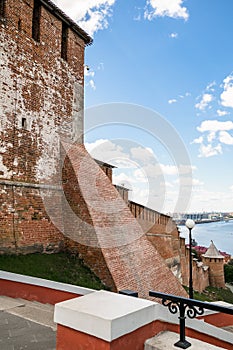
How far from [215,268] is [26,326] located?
74.4 feet

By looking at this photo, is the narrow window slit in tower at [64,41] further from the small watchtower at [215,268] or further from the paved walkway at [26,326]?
the small watchtower at [215,268]

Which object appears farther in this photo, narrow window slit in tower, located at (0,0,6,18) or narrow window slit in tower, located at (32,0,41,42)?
narrow window slit in tower, located at (32,0,41,42)

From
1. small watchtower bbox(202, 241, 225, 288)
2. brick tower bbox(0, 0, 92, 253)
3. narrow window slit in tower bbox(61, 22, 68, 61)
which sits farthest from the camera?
small watchtower bbox(202, 241, 225, 288)

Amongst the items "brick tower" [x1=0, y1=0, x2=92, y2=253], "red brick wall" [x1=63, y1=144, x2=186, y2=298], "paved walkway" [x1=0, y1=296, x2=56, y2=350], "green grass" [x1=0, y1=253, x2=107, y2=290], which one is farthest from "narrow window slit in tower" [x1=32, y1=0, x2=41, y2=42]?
"paved walkway" [x1=0, y1=296, x2=56, y2=350]

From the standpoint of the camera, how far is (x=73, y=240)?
303 inches

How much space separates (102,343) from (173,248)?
52.2 ft

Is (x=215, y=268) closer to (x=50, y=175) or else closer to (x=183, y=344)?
(x=50, y=175)

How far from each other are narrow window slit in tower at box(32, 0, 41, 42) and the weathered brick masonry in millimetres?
27

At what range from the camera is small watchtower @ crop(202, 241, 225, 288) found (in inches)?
918

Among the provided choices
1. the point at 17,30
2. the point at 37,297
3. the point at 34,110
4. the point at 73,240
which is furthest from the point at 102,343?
the point at 17,30

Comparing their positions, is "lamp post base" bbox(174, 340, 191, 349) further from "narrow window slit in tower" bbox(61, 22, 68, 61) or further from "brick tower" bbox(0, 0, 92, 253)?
"narrow window slit in tower" bbox(61, 22, 68, 61)

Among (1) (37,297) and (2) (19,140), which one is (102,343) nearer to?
(1) (37,297)

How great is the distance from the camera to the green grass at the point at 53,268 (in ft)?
21.1

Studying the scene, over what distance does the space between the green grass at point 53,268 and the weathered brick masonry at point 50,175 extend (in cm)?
20
